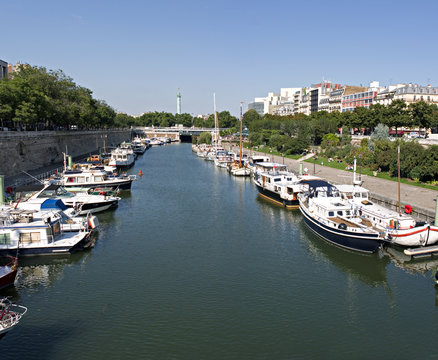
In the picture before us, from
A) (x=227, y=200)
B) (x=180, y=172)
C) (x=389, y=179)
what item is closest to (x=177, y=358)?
(x=227, y=200)

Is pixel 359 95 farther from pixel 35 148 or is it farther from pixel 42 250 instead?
pixel 42 250

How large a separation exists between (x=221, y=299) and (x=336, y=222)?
44.5ft

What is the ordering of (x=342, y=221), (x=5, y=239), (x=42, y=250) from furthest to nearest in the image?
(x=342, y=221)
(x=42, y=250)
(x=5, y=239)

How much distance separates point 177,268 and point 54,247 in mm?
9387

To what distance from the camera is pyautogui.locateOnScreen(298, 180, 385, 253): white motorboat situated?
29.8m

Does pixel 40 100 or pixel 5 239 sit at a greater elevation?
pixel 40 100

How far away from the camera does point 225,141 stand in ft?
512

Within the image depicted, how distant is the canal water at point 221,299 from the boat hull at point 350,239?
701 millimetres

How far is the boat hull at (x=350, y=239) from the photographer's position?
29500mm

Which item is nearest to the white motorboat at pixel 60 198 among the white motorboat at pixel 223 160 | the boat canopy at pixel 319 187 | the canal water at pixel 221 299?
the canal water at pixel 221 299

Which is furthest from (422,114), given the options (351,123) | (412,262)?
(412,262)

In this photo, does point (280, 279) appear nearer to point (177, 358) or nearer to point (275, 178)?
point (177, 358)

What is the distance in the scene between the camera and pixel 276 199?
49.5 meters

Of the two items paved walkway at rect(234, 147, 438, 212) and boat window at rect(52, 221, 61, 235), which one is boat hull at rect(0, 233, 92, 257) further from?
paved walkway at rect(234, 147, 438, 212)
